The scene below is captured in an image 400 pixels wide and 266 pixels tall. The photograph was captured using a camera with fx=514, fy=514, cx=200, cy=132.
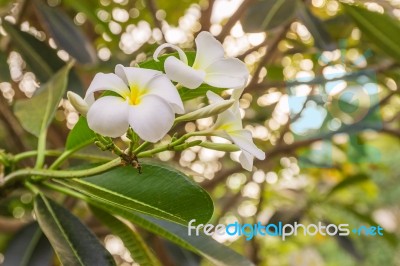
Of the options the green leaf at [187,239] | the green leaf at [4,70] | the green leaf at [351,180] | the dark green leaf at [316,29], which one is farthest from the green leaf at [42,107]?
the green leaf at [351,180]

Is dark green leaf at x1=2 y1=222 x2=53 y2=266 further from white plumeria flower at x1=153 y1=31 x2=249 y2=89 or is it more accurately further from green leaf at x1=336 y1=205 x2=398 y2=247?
green leaf at x1=336 y1=205 x2=398 y2=247

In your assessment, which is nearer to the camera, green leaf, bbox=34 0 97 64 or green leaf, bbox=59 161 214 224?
green leaf, bbox=59 161 214 224

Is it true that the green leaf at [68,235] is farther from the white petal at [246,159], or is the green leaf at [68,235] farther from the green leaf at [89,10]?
the green leaf at [89,10]

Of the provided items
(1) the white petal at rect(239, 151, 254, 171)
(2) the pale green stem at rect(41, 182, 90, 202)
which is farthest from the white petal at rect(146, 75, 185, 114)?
(2) the pale green stem at rect(41, 182, 90, 202)

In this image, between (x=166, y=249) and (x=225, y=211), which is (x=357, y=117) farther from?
(x=166, y=249)

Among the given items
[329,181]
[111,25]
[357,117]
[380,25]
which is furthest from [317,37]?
[329,181]

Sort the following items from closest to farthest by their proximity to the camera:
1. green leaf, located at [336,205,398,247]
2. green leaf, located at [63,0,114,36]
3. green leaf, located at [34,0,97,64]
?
green leaf, located at [34,0,97,64] < green leaf, located at [63,0,114,36] < green leaf, located at [336,205,398,247]
